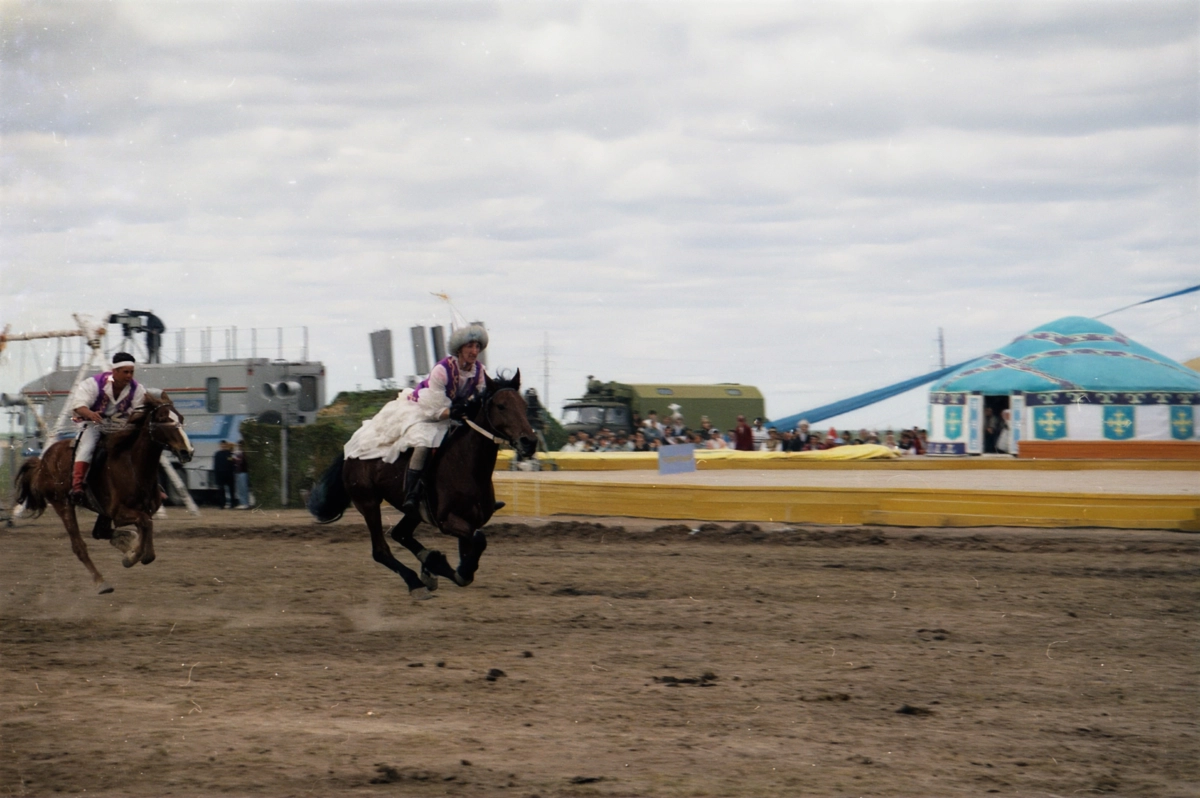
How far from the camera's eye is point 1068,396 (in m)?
32.1

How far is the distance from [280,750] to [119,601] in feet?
22.3

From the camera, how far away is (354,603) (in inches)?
473

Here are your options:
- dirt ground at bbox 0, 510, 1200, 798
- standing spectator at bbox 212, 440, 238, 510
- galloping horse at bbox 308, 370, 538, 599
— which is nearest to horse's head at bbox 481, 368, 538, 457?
galloping horse at bbox 308, 370, 538, 599

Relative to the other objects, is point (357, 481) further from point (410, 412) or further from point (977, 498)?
point (977, 498)

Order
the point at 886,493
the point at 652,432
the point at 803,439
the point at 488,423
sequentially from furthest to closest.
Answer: the point at 652,432, the point at 803,439, the point at 886,493, the point at 488,423

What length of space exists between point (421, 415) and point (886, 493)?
34.0 feet

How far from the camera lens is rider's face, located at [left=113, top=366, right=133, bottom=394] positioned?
12.7 meters

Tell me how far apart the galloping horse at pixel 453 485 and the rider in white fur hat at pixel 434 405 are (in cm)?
13

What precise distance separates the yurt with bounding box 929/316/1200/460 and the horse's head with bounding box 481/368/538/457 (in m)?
23.9

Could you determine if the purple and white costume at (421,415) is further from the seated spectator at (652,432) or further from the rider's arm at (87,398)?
the seated spectator at (652,432)

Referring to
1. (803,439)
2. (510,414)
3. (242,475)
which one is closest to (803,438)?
(803,439)

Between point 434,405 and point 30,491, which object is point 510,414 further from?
point 30,491

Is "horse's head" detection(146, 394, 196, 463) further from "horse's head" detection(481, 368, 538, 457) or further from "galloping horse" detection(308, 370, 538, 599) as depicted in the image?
"horse's head" detection(481, 368, 538, 457)

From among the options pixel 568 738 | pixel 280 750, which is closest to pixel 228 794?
pixel 280 750
